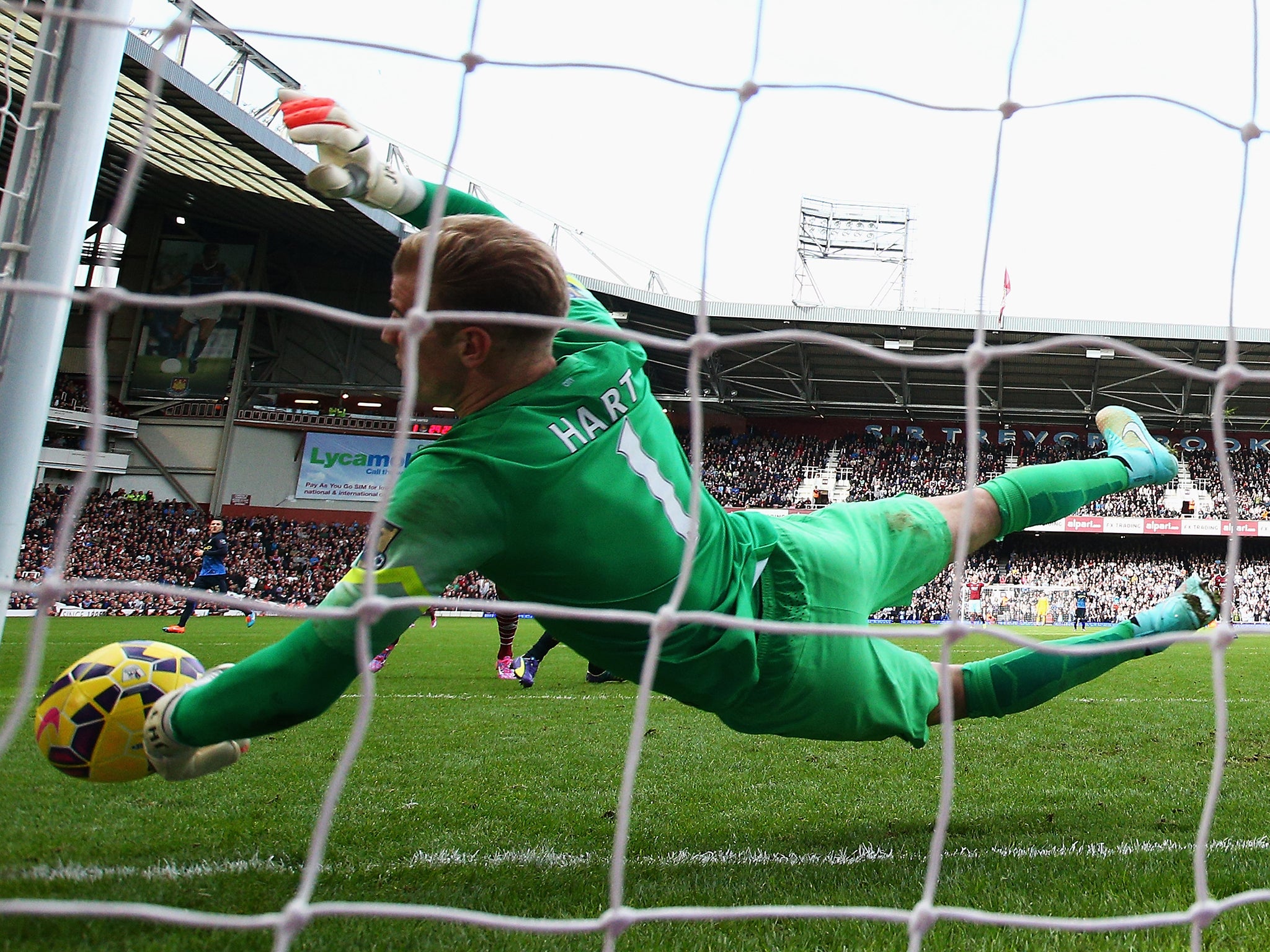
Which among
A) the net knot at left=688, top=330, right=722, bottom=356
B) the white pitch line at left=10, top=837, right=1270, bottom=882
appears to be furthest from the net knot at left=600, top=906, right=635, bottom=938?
the white pitch line at left=10, top=837, right=1270, bottom=882

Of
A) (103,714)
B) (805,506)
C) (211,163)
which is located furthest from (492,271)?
(805,506)

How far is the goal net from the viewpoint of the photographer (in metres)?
24.7

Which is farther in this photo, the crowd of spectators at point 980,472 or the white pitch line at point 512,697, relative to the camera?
the crowd of spectators at point 980,472

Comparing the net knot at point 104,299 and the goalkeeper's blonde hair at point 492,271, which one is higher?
the goalkeeper's blonde hair at point 492,271

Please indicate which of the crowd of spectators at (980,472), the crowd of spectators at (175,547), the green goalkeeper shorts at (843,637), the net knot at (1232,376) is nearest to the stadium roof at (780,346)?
the crowd of spectators at (980,472)

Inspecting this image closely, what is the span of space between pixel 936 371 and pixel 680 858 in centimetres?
2243

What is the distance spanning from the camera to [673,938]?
1934 millimetres

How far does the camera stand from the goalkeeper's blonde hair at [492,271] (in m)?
1.76

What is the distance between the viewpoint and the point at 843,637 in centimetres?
209

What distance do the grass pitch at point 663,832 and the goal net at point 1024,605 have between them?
2065 centimetres

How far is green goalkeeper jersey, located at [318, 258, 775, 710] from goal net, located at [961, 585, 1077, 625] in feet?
79.3

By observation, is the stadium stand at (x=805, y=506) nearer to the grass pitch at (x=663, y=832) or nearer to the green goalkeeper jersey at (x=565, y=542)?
the grass pitch at (x=663, y=832)

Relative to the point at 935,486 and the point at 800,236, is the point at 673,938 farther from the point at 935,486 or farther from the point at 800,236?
the point at 800,236

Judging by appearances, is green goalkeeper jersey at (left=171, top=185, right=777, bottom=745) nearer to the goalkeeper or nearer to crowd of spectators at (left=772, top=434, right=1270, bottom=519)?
the goalkeeper
